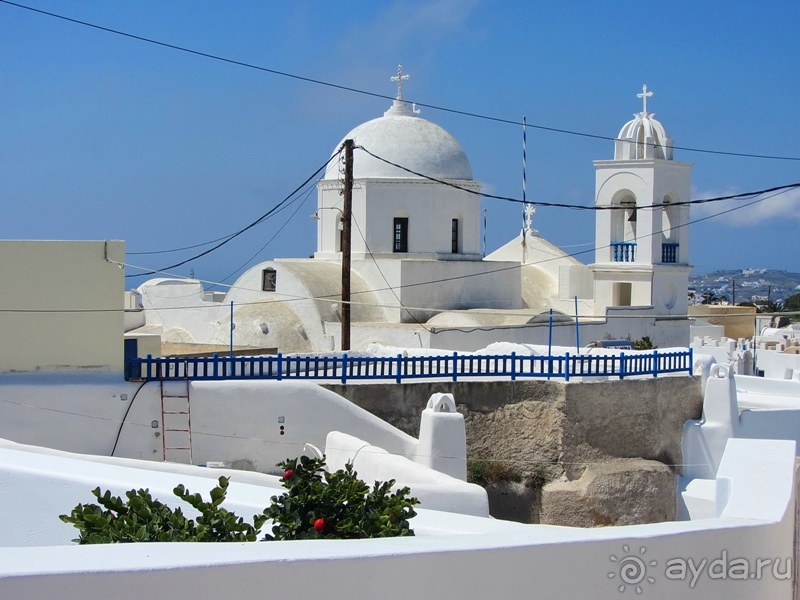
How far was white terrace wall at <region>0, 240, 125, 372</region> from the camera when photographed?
10.5 meters

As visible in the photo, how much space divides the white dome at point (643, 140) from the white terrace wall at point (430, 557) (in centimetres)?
1991

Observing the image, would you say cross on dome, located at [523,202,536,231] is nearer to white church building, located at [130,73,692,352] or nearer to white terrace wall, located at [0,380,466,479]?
white church building, located at [130,73,692,352]

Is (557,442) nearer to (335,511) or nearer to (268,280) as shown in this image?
(335,511)

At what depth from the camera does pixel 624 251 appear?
2530 centimetres

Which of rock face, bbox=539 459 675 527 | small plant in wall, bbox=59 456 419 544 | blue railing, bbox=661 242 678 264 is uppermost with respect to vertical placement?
blue railing, bbox=661 242 678 264

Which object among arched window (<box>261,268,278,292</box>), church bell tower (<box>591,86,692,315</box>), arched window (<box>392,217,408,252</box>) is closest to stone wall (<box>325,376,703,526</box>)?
arched window (<box>261,268,278,292</box>)

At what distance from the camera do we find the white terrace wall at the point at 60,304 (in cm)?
1045

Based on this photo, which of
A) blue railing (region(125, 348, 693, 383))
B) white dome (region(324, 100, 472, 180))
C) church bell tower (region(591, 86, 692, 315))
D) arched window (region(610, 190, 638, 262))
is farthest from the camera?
arched window (region(610, 190, 638, 262))

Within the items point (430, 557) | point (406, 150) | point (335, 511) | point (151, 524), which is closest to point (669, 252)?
point (406, 150)

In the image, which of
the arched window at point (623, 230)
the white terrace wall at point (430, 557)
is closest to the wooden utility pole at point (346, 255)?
the arched window at point (623, 230)

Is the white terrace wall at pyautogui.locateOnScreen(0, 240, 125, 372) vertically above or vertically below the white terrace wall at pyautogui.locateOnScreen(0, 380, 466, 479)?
above

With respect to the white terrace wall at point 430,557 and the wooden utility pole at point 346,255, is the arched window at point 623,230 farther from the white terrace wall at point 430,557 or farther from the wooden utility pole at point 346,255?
the white terrace wall at point 430,557

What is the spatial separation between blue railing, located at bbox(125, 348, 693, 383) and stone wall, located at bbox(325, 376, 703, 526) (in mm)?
181

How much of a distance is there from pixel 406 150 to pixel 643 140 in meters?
6.36
